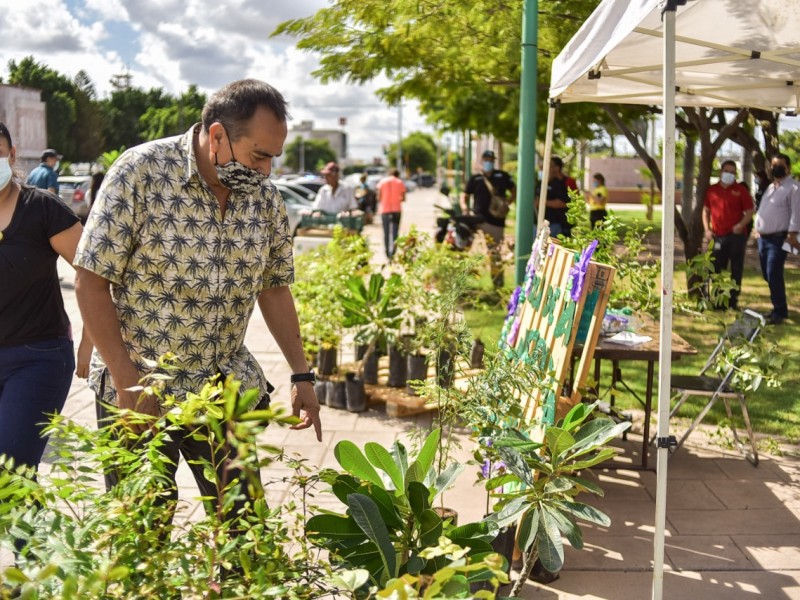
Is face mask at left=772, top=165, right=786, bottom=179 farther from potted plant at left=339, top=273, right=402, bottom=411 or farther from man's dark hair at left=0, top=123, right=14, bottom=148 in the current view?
man's dark hair at left=0, top=123, right=14, bottom=148

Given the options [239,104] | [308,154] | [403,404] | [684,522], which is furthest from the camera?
[308,154]

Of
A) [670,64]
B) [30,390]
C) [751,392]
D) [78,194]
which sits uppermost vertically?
[670,64]

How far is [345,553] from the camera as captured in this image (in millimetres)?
2369

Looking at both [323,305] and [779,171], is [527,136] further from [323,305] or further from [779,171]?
[779,171]

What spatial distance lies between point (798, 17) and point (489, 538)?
12.5ft

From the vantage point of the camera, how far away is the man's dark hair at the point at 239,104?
2.57m

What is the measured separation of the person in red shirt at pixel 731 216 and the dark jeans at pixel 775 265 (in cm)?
44

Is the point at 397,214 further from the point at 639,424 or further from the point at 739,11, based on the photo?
the point at 739,11

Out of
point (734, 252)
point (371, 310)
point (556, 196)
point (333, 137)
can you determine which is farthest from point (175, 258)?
point (333, 137)

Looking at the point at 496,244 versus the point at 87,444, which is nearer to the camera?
the point at 87,444

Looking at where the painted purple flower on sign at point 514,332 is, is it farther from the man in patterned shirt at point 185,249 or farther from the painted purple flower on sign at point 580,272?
the man in patterned shirt at point 185,249

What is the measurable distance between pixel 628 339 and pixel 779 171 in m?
6.00

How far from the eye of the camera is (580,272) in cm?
407

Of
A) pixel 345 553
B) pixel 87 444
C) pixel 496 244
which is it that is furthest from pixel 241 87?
pixel 496 244
